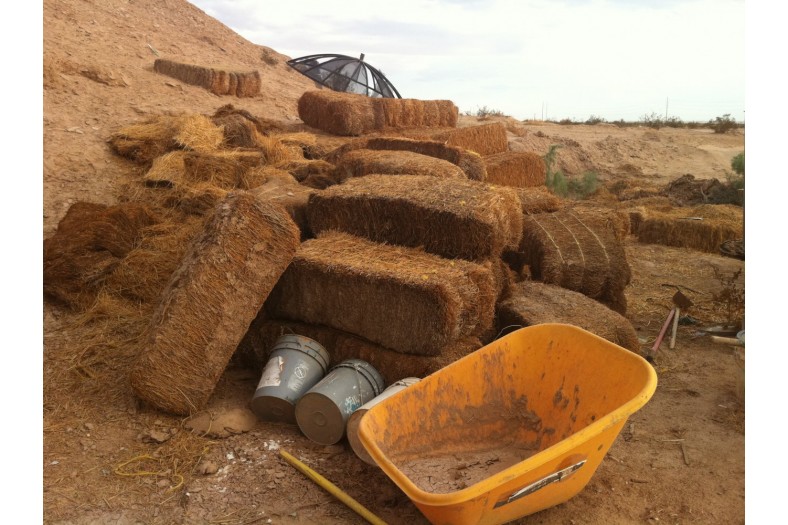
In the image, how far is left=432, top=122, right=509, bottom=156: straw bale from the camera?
1086 centimetres

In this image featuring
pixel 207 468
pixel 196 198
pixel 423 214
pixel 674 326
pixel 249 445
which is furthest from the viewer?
pixel 196 198

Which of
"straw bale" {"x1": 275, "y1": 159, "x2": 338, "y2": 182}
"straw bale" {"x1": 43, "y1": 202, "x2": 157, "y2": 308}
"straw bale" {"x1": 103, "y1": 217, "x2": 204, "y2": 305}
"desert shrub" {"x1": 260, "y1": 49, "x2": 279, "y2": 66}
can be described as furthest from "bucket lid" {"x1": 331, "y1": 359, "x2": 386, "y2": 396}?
"desert shrub" {"x1": 260, "y1": 49, "x2": 279, "y2": 66}

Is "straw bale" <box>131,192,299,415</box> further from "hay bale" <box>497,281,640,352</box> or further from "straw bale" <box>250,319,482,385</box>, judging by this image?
"hay bale" <box>497,281,640,352</box>

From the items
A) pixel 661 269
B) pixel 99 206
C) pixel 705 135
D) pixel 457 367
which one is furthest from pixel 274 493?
pixel 705 135

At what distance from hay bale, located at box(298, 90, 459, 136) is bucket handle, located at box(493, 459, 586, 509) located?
27.0 feet

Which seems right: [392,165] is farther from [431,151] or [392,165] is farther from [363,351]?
[363,351]

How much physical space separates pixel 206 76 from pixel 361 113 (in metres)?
2.95

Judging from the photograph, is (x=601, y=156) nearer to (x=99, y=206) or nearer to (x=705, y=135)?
(x=705, y=135)

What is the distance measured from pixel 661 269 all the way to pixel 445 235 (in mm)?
4475

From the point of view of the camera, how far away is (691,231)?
9789 mm

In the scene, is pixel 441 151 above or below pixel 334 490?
above

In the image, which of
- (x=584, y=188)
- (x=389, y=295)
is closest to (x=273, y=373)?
(x=389, y=295)

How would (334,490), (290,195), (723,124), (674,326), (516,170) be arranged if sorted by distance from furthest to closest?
(723,124)
(516,170)
(290,195)
(674,326)
(334,490)

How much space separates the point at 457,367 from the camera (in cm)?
405
